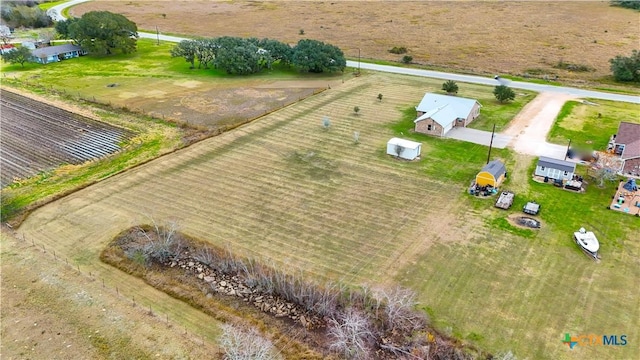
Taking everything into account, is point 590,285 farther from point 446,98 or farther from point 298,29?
point 298,29

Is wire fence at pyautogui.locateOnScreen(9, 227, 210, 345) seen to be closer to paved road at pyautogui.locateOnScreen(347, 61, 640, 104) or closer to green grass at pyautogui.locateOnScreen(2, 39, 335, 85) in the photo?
green grass at pyautogui.locateOnScreen(2, 39, 335, 85)

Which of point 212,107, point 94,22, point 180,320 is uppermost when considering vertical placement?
point 94,22

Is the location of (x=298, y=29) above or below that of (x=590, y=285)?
above

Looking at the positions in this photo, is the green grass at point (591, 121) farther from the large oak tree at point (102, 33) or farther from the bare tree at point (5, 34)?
the bare tree at point (5, 34)

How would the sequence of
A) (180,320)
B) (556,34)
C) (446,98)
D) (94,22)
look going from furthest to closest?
(556,34)
(94,22)
(446,98)
(180,320)

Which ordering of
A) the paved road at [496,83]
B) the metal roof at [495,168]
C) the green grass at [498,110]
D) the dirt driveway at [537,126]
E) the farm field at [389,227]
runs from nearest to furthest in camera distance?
1. the farm field at [389,227]
2. the metal roof at [495,168]
3. the dirt driveway at [537,126]
4. the green grass at [498,110]
5. the paved road at [496,83]

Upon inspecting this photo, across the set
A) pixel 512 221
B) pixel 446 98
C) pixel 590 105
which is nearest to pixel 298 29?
pixel 446 98

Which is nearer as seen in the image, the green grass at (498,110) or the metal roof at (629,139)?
the metal roof at (629,139)

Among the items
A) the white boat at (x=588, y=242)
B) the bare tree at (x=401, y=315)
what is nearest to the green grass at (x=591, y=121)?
the white boat at (x=588, y=242)

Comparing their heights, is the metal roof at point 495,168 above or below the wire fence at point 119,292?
above
